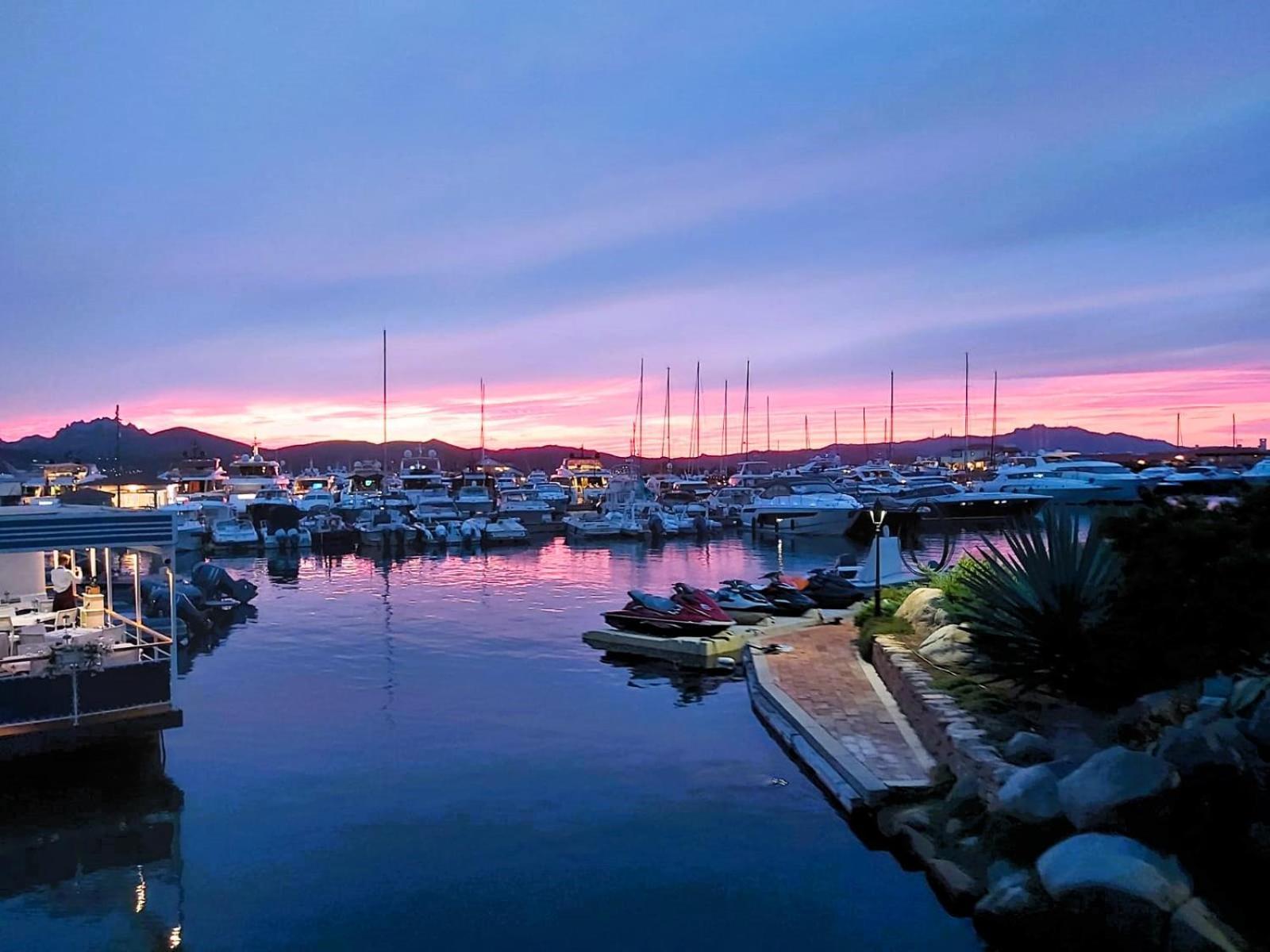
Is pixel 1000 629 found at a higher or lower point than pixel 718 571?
higher

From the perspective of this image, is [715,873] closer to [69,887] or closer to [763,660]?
[69,887]

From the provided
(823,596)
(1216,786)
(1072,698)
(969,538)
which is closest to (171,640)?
(1072,698)

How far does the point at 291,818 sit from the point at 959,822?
7648 millimetres

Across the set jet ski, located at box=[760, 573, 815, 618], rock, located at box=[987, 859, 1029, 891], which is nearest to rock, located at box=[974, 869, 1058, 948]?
rock, located at box=[987, 859, 1029, 891]

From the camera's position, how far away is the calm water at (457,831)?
351 inches

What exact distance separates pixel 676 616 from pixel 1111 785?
15.2 metres

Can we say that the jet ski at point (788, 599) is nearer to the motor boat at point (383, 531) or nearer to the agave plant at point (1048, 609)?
the agave plant at point (1048, 609)

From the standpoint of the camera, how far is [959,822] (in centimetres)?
916

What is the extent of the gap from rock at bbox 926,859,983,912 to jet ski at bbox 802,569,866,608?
17.4 metres

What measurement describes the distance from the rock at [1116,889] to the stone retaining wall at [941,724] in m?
1.42

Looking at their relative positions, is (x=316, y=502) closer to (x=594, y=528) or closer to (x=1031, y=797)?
(x=594, y=528)

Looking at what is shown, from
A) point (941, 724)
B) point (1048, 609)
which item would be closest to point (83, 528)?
point (941, 724)

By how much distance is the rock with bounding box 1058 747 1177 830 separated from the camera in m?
7.50

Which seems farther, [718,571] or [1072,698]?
[718,571]
